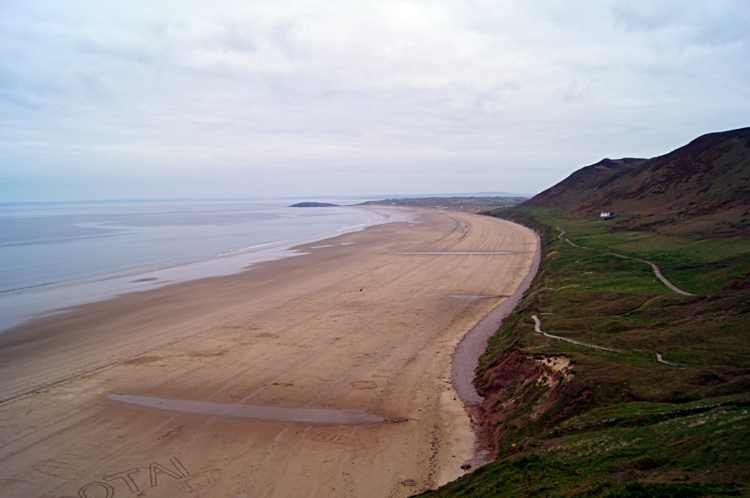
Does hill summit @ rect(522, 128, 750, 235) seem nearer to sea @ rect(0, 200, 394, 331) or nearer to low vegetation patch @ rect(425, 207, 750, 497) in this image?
low vegetation patch @ rect(425, 207, 750, 497)

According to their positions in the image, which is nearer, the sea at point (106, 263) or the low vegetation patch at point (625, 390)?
the low vegetation patch at point (625, 390)

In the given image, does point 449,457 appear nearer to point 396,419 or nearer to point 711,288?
point 396,419

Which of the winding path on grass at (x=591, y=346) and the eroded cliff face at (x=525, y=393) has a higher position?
the winding path on grass at (x=591, y=346)

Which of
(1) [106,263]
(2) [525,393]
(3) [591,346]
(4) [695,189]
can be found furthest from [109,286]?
(4) [695,189]

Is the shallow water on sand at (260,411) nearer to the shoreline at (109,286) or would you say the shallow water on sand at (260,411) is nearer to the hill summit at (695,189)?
the shoreline at (109,286)

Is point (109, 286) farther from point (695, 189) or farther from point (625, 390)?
point (695, 189)

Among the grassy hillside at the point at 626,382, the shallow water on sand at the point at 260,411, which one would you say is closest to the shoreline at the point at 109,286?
the shallow water on sand at the point at 260,411
